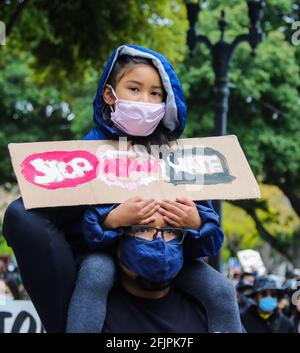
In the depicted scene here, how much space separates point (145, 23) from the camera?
13.8 m

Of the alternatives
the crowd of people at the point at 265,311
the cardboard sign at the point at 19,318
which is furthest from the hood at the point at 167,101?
the crowd of people at the point at 265,311

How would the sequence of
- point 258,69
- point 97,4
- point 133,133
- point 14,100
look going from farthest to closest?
point 14,100 < point 258,69 < point 97,4 < point 133,133

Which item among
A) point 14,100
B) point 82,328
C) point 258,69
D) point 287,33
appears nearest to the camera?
point 82,328

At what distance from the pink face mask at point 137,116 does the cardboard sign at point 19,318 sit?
3.74m

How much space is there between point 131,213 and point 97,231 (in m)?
0.13

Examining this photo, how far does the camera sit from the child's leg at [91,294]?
9.45 ft

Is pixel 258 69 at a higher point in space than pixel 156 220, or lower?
lower

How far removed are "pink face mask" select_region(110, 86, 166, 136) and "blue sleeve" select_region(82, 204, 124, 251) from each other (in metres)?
0.33

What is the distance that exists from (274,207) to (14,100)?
1165 centimetres

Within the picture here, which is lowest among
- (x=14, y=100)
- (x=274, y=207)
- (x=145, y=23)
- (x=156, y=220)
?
(x=274, y=207)

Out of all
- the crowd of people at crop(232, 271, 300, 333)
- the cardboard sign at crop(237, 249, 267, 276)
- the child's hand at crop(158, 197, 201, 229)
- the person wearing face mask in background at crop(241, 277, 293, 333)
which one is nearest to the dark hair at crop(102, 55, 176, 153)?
the child's hand at crop(158, 197, 201, 229)

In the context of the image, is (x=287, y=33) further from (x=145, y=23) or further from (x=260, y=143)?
(x=145, y=23)

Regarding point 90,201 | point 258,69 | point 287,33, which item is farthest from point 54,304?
point 287,33

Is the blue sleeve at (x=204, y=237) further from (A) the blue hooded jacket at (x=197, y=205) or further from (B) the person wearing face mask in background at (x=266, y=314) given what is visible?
(B) the person wearing face mask in background at (x=266, y=314)
